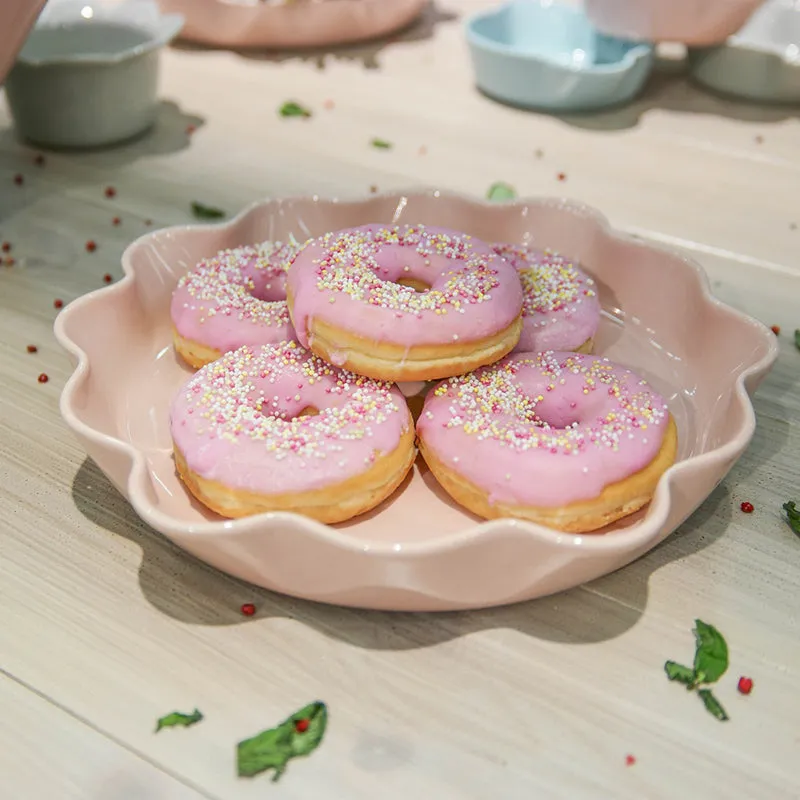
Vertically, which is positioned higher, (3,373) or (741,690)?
(741,690)

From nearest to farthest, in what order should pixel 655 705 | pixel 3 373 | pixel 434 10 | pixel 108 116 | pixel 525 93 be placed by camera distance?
1. pixel 655 705
2. pixel 3 373
3. pixel 108 116
4. pixel 525 93
5. pixel 434 10

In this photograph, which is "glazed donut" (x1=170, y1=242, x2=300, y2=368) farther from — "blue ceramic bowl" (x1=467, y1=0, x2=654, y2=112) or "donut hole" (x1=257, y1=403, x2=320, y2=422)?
"blue ceramic bowl" (x1=467, y1=0, x2=654, y2=112)

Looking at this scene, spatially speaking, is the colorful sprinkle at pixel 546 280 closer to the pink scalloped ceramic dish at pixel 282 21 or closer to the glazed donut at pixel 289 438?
the glazed donut at pixel 289 438

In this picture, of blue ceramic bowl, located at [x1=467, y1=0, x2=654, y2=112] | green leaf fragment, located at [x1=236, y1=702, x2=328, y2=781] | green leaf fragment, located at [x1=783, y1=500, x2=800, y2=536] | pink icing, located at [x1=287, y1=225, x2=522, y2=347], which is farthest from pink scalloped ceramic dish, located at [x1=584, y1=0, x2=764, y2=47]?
green leaf fragment, located at [x1=236, y1=702, x2=328, y2=781]

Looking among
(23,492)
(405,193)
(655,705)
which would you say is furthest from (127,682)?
(405,193)

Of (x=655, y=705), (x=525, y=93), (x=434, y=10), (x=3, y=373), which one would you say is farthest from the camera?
(x=434, y=10)

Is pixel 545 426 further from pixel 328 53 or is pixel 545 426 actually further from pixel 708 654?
pixel 328 53

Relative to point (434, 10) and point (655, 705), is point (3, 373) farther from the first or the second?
point (434, 10)
